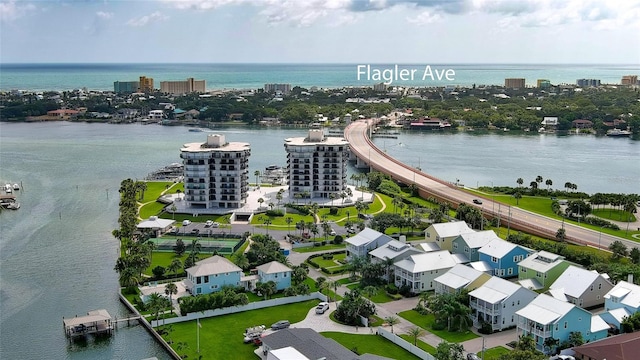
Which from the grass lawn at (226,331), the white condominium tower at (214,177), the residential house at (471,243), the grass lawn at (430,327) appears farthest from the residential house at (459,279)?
the white condominium tower at (214,177)

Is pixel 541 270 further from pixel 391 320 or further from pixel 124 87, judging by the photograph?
pixel 124 87

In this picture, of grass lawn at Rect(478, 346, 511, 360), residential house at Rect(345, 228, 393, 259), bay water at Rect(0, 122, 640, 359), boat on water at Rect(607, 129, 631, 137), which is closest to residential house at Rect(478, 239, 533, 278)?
residential house at Rect(345, 228, 393, 259)

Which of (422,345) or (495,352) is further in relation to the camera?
(422,345)

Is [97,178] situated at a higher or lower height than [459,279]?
lower

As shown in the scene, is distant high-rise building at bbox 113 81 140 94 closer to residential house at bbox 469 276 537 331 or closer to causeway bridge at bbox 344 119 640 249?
causeway bridge at bbox 344 119 640 249

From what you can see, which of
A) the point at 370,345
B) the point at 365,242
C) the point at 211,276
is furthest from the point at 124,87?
the point at 370,345

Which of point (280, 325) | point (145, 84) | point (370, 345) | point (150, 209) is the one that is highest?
point (145, 84)
